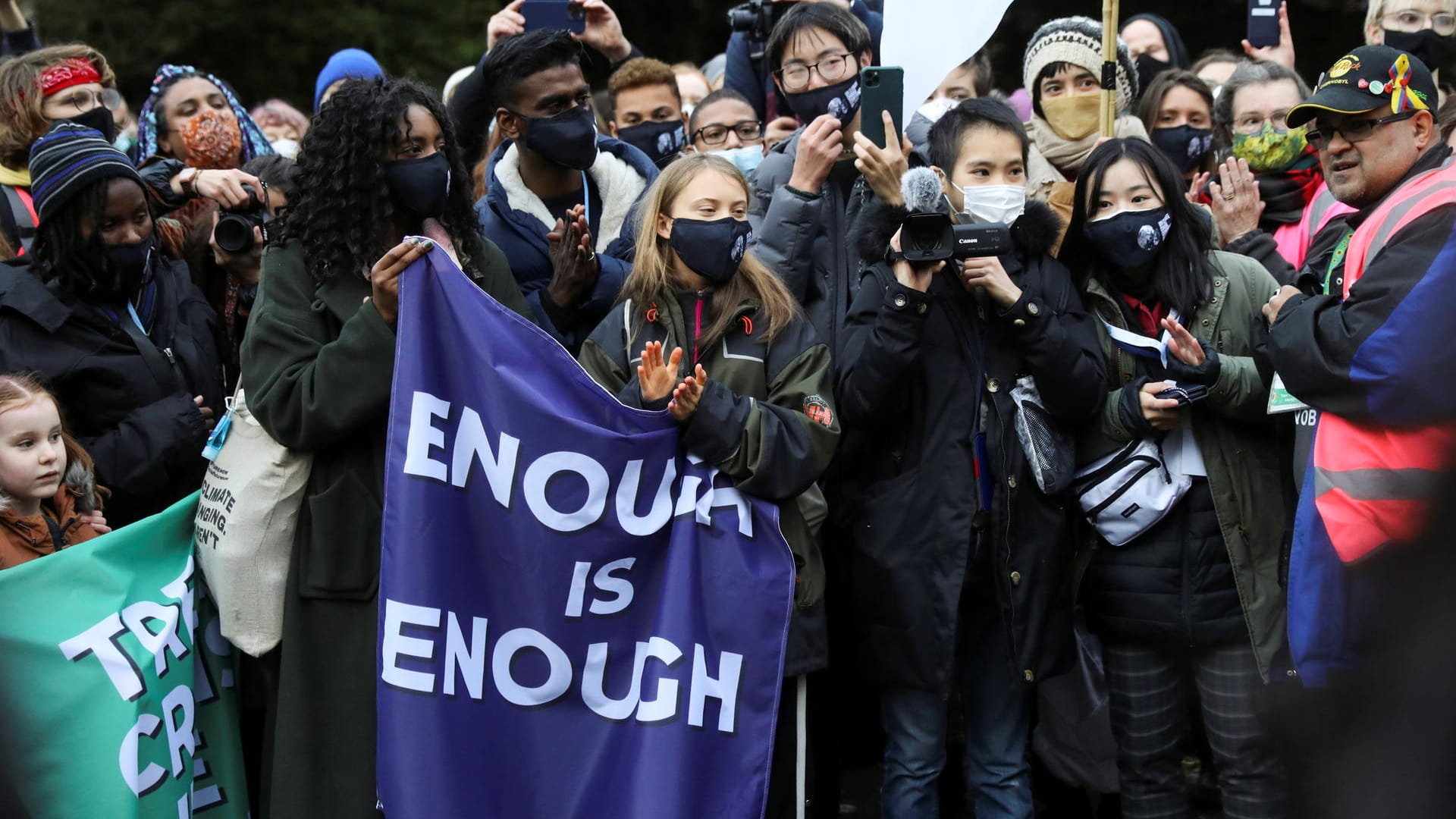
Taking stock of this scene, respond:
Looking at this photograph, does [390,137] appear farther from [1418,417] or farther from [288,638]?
Result: [1418,417]

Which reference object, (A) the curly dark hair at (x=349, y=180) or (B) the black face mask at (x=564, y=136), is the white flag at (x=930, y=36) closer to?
(B) the black face mask at (x=564, y=136)

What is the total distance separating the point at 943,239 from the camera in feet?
13.5

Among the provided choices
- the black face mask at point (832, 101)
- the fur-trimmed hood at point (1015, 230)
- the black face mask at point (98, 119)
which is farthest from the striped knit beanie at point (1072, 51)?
the black face mask at point (98, 119)

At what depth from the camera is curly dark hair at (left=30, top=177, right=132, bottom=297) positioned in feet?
14.7

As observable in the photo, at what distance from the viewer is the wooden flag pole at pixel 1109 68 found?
509cm

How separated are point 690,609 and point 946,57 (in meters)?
1.76

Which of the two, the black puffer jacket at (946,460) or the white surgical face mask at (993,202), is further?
the white surgical face mask at (993,202)

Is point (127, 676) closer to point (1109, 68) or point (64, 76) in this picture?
point (64, 76)

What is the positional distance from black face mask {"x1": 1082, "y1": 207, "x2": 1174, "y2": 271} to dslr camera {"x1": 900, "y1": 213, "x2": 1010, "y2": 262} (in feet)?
1.29

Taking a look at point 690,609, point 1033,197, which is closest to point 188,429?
point 690,609

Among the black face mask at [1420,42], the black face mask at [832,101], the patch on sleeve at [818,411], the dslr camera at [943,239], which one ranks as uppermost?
the black face mask at [1420,42]

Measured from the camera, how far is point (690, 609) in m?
3.99

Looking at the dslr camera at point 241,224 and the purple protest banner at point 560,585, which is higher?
the dslr camera at point 241,224

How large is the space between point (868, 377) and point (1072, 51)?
213 centimetres
